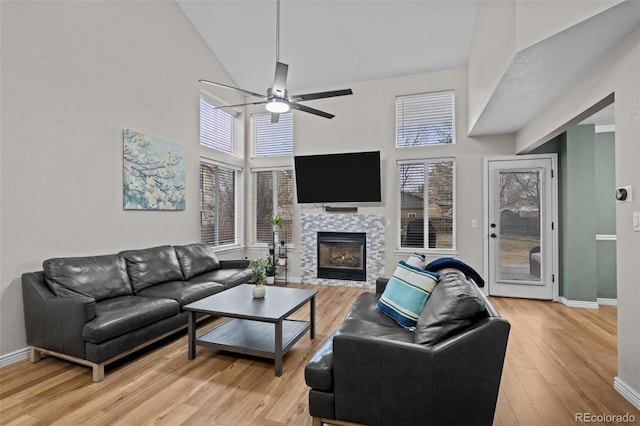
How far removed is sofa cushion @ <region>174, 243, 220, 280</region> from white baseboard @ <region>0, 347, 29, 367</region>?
163 cm

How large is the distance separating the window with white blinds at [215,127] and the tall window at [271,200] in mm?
834

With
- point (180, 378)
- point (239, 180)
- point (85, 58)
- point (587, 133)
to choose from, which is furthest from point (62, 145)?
point (587, 133)

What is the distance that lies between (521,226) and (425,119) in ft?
7.50

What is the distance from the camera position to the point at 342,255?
19.0 feet

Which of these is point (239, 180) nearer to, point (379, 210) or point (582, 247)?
point (379, 210)

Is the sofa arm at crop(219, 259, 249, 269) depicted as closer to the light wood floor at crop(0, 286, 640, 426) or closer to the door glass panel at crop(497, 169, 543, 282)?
the light wood floor at crop(0, 286, 640, 426)

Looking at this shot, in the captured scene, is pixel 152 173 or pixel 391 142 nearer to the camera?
pixel 152 173

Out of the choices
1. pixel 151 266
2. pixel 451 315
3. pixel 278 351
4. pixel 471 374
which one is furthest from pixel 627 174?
pixel 151 266

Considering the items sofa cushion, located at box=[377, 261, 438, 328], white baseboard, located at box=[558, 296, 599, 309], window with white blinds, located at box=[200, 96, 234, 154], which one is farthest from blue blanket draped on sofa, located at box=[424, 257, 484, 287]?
window with white blinds, located at box=[200, 96, 234, 154]

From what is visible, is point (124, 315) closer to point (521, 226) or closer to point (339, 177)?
point (339, 177)

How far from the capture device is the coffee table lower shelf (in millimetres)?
2535

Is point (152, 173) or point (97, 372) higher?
point (152, 173)

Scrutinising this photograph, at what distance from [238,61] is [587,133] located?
18.1ft

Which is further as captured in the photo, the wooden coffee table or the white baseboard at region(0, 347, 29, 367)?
the white baseboard at region(0, 347, 29, 367)
